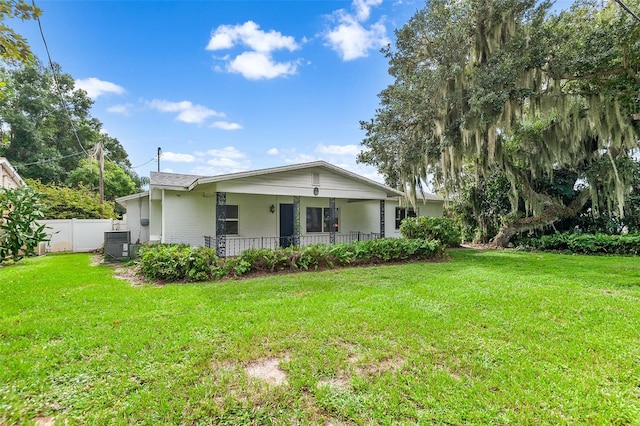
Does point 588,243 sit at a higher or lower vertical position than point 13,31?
lower

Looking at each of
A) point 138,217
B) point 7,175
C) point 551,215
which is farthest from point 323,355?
point 7,175

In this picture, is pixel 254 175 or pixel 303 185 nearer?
pixel 254 175

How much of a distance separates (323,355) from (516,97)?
960 cm

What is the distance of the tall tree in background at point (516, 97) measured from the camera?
27.1 ft

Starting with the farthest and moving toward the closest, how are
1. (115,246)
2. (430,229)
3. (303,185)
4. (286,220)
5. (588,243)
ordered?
(286,220) → (588,243) → (303,185) → (115,246) → (430,229)

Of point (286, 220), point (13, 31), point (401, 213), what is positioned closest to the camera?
point (13, 31)

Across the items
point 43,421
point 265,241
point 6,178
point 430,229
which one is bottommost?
point 43,421

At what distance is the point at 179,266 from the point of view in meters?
7.05

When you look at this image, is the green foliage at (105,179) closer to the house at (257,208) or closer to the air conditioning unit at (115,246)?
the house at (257,208)

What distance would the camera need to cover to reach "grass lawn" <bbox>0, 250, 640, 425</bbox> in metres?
2.32

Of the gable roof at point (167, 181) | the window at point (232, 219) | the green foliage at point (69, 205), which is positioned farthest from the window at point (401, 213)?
the green foliage at point (69, 205)

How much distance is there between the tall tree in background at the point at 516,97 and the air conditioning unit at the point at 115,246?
9930 mm

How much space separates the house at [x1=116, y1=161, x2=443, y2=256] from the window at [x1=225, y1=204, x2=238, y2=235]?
38 millimetres

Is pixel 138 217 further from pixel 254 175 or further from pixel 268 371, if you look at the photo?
pixel 268 371
